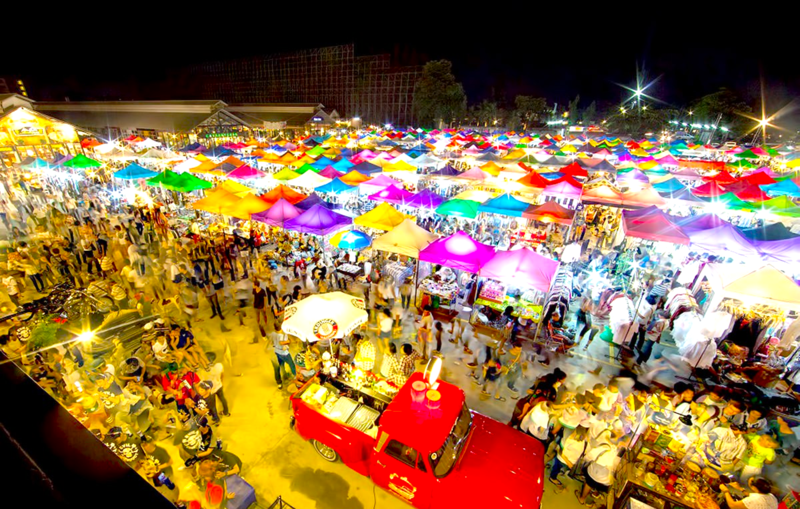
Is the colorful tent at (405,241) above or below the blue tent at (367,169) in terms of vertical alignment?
below

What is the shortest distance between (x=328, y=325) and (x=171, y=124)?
1717 inches

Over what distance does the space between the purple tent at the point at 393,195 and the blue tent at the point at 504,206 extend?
3004 mm

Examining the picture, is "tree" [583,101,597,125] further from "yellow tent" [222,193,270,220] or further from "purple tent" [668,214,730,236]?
"yellow tent" [222,193,270,220]

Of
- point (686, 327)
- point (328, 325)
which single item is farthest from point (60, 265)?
point (686, 327)

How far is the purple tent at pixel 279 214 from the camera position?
11086mm

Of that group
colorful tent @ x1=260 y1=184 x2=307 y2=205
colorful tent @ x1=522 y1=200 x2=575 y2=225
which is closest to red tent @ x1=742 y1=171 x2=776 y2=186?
colorful tent @ x1=522 y1=200 x2=575 y2=225

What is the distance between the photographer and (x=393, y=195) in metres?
13.9

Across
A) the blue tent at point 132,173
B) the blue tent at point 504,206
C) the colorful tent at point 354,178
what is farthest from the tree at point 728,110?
the blue tent at point 132,173

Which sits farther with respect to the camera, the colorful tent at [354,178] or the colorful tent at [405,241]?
the colorful tent at [354,178]

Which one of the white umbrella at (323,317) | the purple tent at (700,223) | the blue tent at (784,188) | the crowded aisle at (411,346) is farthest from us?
the blue tent at (784,188)

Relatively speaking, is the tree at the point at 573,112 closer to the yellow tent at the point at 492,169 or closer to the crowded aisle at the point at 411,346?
the yellow tent at the point at 492,169

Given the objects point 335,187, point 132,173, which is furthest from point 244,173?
point 335,187

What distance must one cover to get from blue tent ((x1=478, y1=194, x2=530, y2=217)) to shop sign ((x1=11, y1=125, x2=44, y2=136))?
3446 cm

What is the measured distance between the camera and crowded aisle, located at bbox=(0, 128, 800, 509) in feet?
16.4
